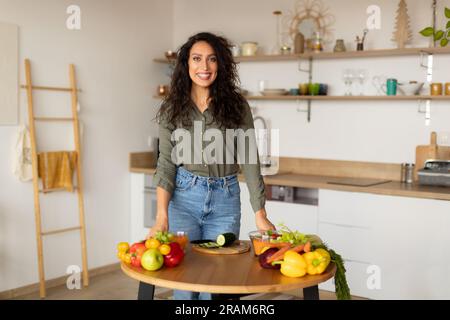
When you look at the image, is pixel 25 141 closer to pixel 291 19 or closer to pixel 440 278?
pixel 291 19

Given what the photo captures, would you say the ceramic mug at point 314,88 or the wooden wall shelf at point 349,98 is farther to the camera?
the ceramic mug at point 314,88

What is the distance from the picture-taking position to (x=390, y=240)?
4008 mm

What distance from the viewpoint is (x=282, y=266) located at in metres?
2.06

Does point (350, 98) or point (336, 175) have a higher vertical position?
point (350, 98)

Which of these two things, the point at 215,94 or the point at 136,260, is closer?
the point at 136,260

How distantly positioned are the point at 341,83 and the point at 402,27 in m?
0.62

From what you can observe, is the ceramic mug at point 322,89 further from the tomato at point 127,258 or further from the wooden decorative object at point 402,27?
the tomato at point 127,258

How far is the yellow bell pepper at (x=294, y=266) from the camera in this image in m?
2.04

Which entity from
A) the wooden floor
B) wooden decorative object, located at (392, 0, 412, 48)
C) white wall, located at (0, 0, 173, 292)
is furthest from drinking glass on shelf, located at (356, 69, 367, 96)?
white wall, located at (0, 0, 173, 292)

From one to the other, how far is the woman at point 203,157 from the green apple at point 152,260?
496 mm

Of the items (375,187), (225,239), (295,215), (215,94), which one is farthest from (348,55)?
(225,239)

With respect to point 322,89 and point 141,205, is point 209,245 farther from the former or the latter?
point 141,205

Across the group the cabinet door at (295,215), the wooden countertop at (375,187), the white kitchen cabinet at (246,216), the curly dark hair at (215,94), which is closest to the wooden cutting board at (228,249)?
the curly dark hair at (215,94)

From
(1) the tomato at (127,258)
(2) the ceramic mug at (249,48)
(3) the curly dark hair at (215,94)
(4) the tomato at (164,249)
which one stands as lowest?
(1) the tomato at (127,258)
